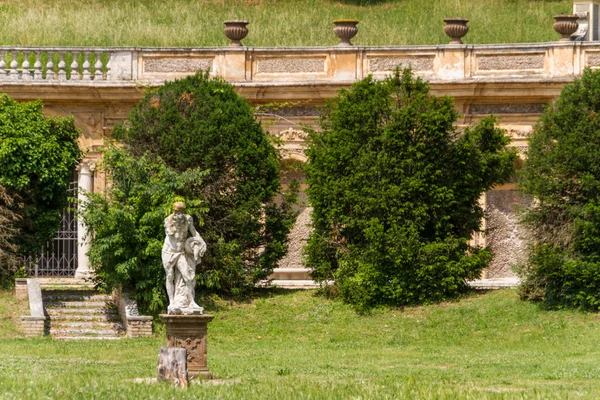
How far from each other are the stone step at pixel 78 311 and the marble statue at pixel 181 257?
6377mm

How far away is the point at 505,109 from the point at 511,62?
96cm

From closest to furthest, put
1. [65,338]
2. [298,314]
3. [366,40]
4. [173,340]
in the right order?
[173,340], [65,338], [298,314], [366,40]

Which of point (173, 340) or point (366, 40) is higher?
point (366, 40)

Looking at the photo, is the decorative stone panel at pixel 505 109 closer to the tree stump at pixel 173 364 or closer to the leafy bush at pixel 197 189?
the leafy bush at pixel 197 189

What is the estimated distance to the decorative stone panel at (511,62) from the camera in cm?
3134

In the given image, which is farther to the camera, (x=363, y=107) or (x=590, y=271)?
(x=363, y=107)

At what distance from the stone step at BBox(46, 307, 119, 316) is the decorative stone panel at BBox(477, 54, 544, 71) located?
974cm

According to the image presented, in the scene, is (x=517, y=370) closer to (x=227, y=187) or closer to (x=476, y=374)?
(x=476, y=374)

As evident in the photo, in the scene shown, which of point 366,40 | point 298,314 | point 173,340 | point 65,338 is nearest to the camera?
point 173,340

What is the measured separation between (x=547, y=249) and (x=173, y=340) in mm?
8421

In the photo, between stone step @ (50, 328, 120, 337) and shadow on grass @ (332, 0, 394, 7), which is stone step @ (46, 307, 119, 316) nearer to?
stone step @ (50, 328, 120, 337)

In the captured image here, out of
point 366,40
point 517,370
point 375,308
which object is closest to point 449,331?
point 375,308

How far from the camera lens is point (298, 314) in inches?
1040

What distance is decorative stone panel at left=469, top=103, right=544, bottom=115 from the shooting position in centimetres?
3142
